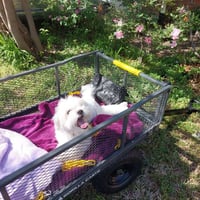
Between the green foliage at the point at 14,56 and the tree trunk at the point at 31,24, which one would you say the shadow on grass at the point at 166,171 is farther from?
the tree trunk at the point at 31,24

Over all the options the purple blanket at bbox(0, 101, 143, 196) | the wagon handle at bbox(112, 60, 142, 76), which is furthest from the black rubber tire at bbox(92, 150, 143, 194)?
the wagon handle at bbox(112, 60, 142, 76)

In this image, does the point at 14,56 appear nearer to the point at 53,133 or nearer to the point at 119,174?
the point at 53,133

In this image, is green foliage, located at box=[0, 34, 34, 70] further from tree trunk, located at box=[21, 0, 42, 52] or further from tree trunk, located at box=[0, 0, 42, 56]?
tree trunk, located at box=[21, 0, 42, 52]

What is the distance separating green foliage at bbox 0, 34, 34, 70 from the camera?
3.66 meters

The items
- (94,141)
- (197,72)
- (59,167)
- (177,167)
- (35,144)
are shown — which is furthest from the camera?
(197,72)

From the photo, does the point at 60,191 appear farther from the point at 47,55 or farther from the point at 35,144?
the point at 47,55

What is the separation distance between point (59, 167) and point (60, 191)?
164mm

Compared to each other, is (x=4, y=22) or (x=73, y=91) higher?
(x=4, y=22)

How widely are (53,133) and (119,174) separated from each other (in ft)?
2.35

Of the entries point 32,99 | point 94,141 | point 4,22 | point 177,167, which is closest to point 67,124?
point 94,141

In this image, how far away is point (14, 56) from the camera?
3.69 meters

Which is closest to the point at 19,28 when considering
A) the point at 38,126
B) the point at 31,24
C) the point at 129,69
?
the point at 31,24

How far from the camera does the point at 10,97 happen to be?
7.86ft

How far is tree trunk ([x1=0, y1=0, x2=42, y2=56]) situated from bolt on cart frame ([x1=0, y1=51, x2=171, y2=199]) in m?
1.14
